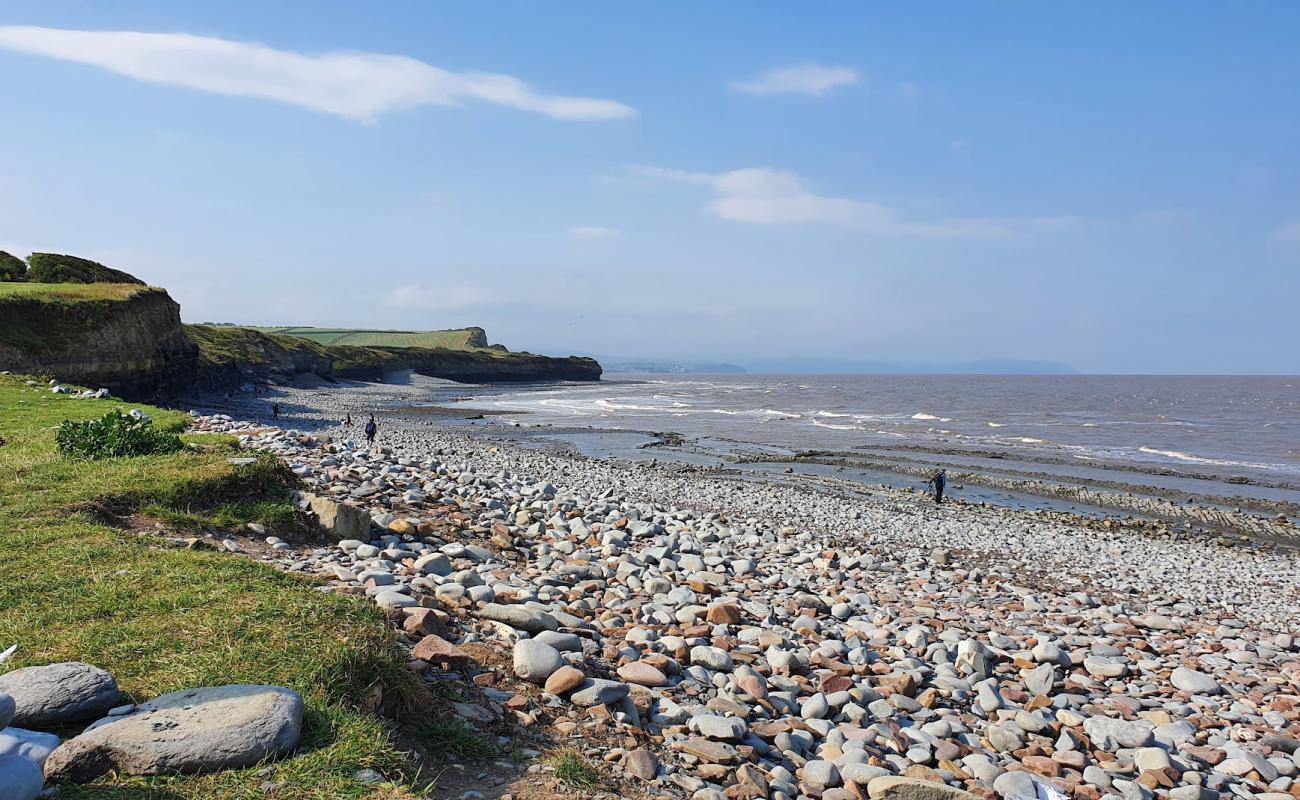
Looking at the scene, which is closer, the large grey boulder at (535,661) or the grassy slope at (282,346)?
the large grey boulder at (535,661)

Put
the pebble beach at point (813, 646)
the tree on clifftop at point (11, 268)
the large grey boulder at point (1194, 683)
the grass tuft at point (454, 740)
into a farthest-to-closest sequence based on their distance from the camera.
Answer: the tree on clifftop at point (11, 268)
the large grey boulder at point (1194, 683)
the pebble beach at point (813, 646)
the grass tuft at point (454, 740)

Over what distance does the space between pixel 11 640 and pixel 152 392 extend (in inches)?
1776

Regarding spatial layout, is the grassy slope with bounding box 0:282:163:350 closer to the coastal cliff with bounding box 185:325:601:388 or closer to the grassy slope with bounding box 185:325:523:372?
the coastal cliff with bounding box 185:325:601:388

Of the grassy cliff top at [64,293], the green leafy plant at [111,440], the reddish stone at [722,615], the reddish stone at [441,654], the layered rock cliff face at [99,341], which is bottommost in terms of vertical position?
the reddish stone at [722,615]

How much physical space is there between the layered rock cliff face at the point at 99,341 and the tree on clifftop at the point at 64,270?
7056 millimetres

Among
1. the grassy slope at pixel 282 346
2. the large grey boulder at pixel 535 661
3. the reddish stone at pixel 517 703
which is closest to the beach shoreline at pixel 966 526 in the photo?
the large grey boulder at pixel 535 661

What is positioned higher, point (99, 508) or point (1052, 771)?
point (99, 508)

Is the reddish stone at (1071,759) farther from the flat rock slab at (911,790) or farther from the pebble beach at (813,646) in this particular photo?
the flat rock slab at (911,790)

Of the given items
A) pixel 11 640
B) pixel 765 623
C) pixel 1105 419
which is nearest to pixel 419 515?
pixel 765 623

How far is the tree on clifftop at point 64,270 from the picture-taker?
48375 mm

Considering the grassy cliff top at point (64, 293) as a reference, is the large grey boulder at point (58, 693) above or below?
below

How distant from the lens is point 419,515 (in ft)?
42.1

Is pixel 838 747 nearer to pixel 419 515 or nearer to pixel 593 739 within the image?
pixel 593 739

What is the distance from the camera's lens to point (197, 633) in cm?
552
